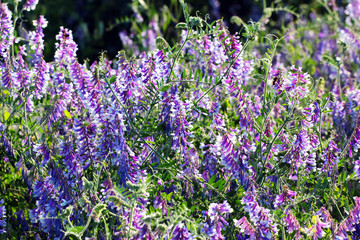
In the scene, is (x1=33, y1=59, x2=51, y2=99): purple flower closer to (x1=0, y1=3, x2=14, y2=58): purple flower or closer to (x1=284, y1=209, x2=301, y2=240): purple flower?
(x1=0, y1=3, x2=14, y2=58): purple flower

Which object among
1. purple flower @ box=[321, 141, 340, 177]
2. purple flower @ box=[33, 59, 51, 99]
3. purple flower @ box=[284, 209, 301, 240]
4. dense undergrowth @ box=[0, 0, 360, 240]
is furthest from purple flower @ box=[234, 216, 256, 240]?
purple flower @ box=[33, 59, 51, 99]

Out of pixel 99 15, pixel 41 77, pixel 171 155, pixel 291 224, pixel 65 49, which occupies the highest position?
pixel 99 15

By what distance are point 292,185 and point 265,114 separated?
633 millimetres

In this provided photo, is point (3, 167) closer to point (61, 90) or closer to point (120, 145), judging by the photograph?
point (61, 90)

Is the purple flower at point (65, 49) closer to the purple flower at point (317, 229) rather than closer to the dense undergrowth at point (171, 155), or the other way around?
the dense undergrowth at point (171, 155)

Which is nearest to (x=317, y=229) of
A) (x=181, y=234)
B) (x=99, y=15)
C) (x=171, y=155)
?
(x=181, y=234)

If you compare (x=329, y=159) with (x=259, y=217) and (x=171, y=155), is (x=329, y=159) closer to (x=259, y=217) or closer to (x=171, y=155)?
(x=259, y=217)

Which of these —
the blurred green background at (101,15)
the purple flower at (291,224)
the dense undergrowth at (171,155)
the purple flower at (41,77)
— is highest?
the blurred green background at (101,15)

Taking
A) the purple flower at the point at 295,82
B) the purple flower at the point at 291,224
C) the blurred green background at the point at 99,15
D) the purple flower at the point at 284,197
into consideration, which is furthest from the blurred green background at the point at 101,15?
the purple flower at the point at 291,224

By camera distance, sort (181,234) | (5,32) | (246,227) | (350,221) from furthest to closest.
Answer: (5,32), (350,221), (246,227), (181,234)

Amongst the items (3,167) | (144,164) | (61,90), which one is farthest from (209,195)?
(3,167)

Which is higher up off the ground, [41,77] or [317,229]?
[41,77]

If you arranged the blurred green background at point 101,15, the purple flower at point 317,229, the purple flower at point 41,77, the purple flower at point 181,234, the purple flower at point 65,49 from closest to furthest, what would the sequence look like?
the purple flower at point 181,234 < the purple flower at point 317,229 < the purple flower at point 41,77 < the purple flower at point 65,49 < the blurred green background at point 101,15

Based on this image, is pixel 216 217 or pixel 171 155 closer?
pixel 216 217
